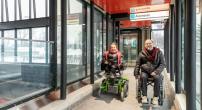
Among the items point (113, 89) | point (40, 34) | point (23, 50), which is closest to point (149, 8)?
point (113, 89)

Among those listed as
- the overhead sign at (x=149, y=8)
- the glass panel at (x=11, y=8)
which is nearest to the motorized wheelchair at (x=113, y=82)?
the overhead sign at (x=149, y=8)

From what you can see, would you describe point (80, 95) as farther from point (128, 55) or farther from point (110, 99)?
point (128, 55)

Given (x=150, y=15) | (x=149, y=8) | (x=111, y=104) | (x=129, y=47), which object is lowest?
(x=111, y=104)

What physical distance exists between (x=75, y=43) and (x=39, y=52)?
1514mm

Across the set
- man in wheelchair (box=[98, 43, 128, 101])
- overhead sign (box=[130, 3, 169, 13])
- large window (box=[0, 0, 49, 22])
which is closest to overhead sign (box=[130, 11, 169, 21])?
overhead sign (box=[130, 3, 169, 13])

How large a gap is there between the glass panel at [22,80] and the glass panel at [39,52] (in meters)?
0.09

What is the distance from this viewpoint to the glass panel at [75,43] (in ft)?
16.5

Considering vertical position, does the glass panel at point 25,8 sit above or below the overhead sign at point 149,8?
above

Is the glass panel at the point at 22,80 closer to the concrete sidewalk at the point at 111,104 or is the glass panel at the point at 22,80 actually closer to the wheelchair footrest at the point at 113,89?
the concrete sidewalk at the point at 111,104

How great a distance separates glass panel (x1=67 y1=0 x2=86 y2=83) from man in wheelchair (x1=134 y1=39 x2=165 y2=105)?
160 cm

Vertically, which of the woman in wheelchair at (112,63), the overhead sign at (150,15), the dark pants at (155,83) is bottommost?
the dark pants at (155,83)

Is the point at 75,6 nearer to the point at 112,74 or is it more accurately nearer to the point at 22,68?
the point at 112,74

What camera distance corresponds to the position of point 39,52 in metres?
3.99

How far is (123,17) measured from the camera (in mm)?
8812
